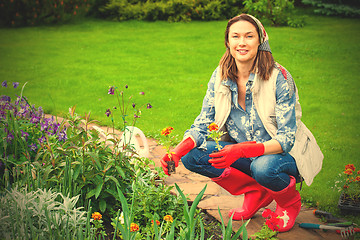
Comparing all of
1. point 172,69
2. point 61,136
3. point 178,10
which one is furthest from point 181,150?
point 178,10

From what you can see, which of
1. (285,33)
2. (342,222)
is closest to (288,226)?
(342,222)

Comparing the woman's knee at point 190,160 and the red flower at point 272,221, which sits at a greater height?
the woman's knee at point 190,160

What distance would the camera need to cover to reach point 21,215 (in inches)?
89.7

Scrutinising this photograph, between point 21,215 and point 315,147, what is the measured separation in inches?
72.2

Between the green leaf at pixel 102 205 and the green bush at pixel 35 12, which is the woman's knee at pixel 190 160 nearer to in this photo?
the green leaf at pixel 102 205

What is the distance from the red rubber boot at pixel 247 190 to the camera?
2973 millimetres

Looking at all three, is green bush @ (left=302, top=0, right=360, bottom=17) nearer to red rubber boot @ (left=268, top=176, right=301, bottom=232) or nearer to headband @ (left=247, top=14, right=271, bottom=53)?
headband @ (left=247, top=14, right=271, bottom=53)

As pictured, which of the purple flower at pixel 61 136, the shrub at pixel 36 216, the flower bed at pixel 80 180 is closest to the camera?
the shrub at pixel 36 216

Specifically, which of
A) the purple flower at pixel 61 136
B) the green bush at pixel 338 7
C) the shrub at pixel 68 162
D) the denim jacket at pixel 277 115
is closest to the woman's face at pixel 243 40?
the denim jacket at pixel 277 115

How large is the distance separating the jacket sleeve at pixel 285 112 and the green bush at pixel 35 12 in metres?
10.4

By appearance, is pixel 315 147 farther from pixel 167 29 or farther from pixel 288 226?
pixel 167 29

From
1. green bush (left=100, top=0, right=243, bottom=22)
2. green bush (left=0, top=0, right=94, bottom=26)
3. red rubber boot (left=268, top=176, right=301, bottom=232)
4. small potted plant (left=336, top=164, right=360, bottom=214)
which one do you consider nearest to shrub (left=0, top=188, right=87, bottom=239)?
red rubber boot (left=268, top=176, right=301, bottom=232)

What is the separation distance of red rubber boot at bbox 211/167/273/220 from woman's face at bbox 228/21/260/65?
2.48 feet

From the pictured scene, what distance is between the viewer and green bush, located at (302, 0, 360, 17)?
1178cm
